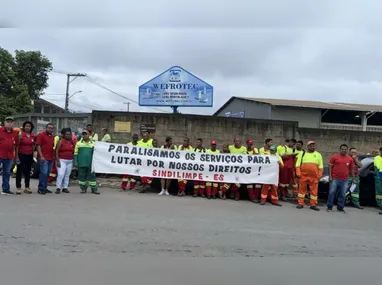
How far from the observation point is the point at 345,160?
416 inches

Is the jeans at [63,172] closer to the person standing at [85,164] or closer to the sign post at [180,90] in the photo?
the person standing at [85,164]

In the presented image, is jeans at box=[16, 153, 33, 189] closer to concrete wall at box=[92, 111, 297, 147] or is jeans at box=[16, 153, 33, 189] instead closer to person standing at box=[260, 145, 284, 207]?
concrete wall at box=[92, 111, 297, 147]

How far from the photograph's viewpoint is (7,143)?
9.77 metres

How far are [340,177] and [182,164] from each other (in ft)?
14.1

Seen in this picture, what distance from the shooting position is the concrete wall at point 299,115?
89.0 ft

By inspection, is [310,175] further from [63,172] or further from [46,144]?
[46,144]

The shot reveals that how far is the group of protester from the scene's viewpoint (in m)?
10.1

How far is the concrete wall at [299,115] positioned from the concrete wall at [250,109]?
1.86 ft

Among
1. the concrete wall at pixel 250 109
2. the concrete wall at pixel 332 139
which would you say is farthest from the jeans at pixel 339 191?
the concrete wall at pixel 250 109

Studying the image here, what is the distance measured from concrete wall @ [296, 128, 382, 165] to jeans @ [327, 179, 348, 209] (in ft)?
14.0

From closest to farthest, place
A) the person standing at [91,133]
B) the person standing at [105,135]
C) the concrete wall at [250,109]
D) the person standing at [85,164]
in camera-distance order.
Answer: the person standing at [85,164], the person standing at [91,133], the person standing at [105,135], the concrete wall at [250,109]

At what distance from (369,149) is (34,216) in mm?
12797

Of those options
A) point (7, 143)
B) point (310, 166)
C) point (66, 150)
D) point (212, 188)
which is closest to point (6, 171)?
point (7, 143)

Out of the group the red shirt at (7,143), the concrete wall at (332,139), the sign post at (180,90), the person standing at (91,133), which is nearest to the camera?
the red shirt at (7,143)
